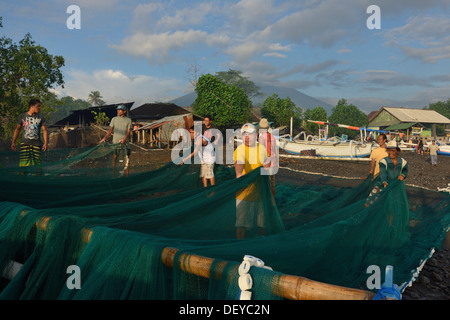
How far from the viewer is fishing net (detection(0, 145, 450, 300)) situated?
2186 millimetres

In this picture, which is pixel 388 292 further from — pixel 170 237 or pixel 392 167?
pixel 392 167

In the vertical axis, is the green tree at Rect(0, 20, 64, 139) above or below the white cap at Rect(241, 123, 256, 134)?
above

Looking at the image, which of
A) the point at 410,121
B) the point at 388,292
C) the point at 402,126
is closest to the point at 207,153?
the point at 388,292

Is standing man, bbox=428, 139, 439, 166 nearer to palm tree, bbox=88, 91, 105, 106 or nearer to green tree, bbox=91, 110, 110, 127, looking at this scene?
green tree, bbox=91, 110, 110, 127

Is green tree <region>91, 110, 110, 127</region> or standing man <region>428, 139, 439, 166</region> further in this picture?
green tree <region>91, 110, 110, 127</region>

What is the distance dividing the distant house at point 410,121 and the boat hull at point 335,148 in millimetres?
26602

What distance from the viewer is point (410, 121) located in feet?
155

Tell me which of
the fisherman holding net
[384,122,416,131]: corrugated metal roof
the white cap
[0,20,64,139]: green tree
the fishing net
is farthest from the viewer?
[384,122,416,131]: corrugated metal roof

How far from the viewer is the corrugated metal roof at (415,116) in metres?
47.9

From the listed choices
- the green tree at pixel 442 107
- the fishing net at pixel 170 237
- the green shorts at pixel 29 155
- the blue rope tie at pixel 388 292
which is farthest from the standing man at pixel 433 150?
the green tree at pixel 442 107

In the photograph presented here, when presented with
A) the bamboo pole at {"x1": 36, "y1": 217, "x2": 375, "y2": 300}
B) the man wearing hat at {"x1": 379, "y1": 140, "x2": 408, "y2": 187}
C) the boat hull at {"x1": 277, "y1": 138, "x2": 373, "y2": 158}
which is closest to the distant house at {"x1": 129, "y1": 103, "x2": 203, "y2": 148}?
the boat hull at {"x1": 277, "y1": 138, "x2": 373, "y2": 158}

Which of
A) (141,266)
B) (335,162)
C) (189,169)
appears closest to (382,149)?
(189,169)

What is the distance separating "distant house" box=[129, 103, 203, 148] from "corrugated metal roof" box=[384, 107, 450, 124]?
33575 millimetres
